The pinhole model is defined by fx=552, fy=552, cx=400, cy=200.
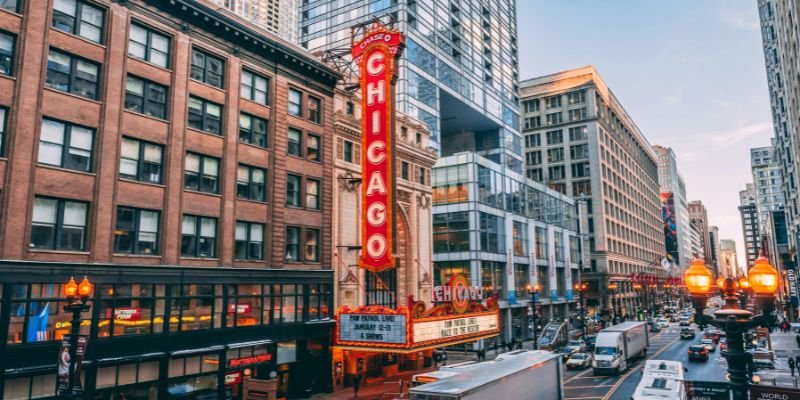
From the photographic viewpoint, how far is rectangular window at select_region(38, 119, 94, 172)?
80.8ft

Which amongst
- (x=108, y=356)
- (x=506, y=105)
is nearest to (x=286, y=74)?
(x=108, y=356)

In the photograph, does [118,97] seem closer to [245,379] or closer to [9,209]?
[9,209]

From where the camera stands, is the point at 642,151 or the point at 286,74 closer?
the point at 286,74

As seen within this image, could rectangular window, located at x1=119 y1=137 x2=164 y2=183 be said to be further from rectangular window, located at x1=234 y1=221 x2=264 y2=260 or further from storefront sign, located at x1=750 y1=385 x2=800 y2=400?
storefront sign, located at x1=750 y1=385 x2=800 y2=400

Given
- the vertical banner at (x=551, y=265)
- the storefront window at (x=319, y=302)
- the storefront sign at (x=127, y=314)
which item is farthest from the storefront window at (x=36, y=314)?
the vertical banner at (x=551, y=265)

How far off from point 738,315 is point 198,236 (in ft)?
87.7

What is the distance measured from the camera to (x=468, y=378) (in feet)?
70.2

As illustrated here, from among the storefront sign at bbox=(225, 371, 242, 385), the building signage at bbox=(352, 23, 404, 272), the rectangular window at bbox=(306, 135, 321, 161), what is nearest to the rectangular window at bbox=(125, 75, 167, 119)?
the rectangular window at bbox=(306, 135, 321, 161)

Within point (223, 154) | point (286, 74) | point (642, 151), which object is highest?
point (642, 151)

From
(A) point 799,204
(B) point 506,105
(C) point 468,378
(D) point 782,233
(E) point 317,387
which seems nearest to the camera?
(C) point 468,378

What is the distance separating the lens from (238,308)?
3234cm

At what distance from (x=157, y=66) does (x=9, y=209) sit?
10.5m

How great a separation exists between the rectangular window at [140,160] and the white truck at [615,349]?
33019 millimetres

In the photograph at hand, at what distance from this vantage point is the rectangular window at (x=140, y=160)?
27656 millimetres
